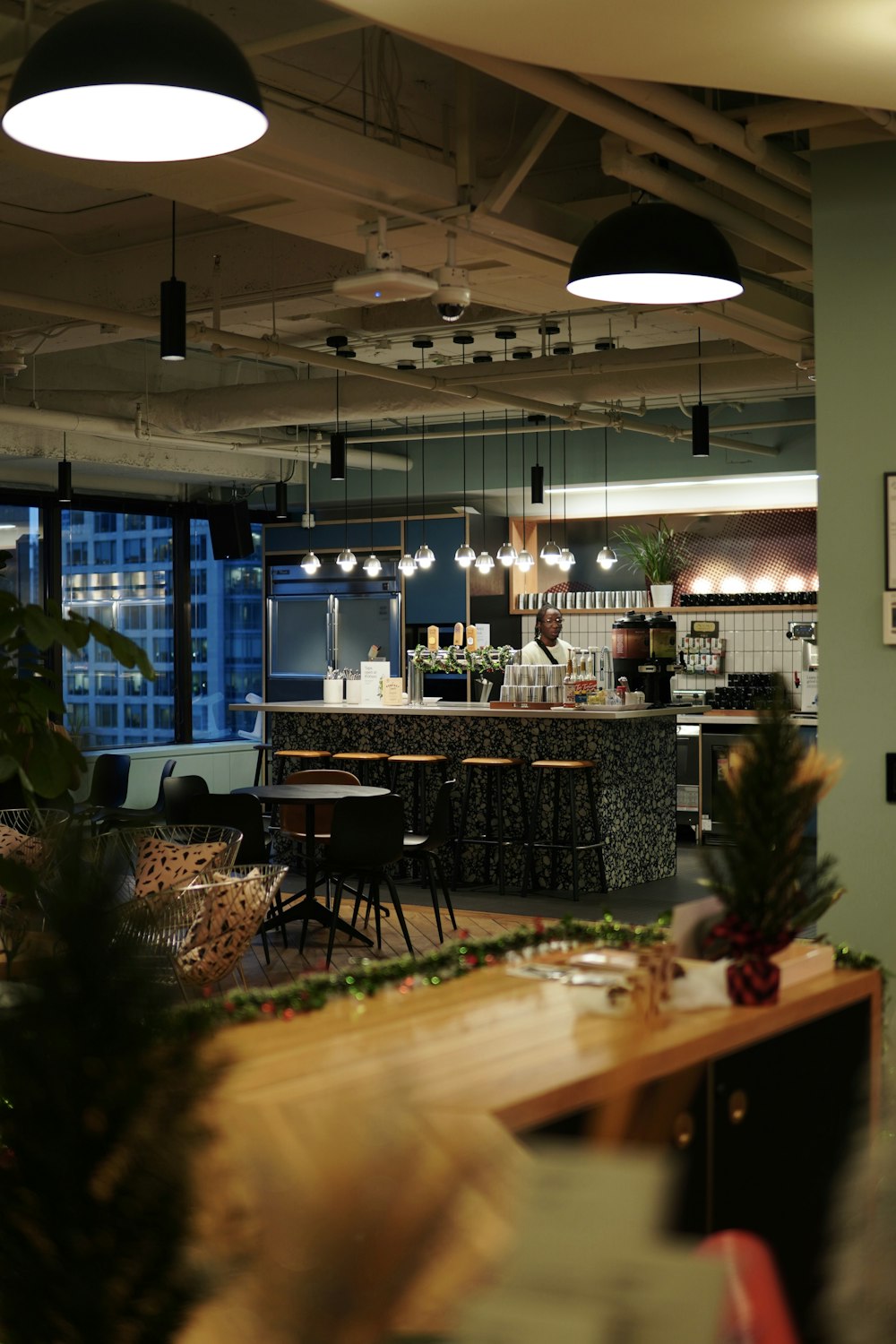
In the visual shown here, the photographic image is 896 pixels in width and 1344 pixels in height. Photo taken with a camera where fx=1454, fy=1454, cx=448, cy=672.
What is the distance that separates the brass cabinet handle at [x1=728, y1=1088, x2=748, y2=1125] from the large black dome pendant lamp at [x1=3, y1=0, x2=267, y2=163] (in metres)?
2.06

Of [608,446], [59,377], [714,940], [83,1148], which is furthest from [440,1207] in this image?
[608,446]

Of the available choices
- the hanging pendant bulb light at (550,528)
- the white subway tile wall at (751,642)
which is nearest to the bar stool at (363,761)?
the hanging pendant bulb light at (550,528)

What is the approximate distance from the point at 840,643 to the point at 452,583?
9512mm

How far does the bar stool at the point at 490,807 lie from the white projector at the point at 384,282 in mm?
4840

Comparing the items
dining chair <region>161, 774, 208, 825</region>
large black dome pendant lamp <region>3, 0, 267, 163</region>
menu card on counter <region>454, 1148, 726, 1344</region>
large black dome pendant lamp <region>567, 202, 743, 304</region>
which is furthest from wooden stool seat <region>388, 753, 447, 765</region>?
menu card on counter <region>454, 1148, 726, 1344</region>

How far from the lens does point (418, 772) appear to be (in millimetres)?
10750

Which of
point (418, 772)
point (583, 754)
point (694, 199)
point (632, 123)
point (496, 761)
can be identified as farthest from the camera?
point (418, 772)

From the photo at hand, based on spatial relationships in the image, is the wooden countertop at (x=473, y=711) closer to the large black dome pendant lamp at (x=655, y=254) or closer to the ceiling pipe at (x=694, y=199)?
the ceiling pipe at (x=694, y=199)

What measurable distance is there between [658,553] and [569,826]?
4.45m

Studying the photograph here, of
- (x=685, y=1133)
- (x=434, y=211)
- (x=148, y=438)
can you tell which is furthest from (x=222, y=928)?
(x=148, y=438)

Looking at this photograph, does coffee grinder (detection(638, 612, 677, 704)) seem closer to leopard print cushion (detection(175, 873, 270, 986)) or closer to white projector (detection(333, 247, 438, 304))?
leopard print cushion (detection(175, 873, 270, 986))

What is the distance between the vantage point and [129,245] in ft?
27.0

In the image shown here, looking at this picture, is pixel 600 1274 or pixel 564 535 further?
pixel 564 535

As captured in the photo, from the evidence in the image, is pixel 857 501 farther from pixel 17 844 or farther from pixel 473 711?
pixel 473 711
